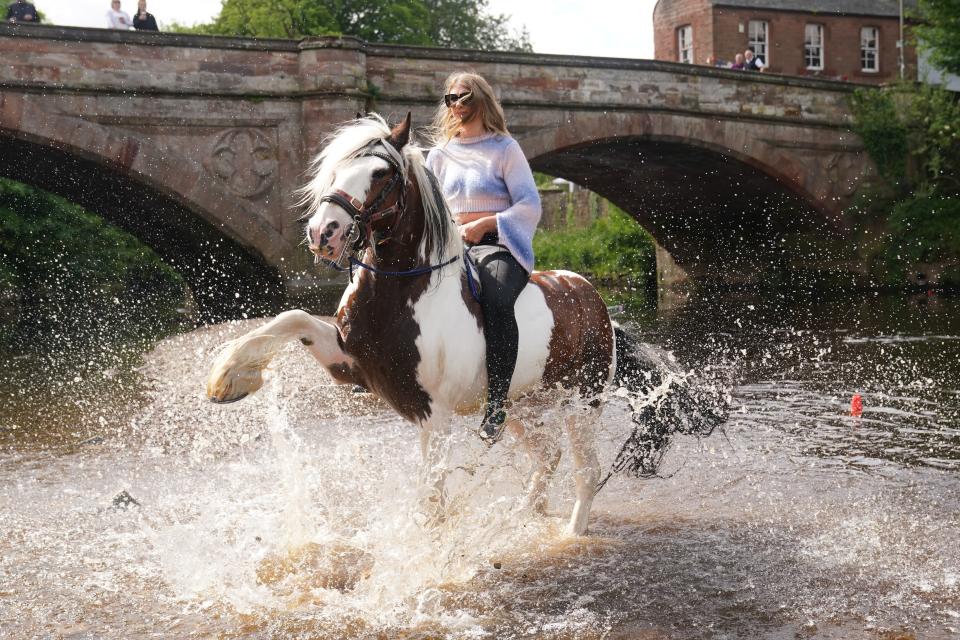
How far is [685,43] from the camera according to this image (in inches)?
1678

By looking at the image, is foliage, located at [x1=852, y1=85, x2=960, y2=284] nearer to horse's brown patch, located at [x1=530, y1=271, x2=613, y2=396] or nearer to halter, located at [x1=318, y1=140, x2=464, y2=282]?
horse's brown patch, located at [x1=530, y1=271, x2=613, y2=396]

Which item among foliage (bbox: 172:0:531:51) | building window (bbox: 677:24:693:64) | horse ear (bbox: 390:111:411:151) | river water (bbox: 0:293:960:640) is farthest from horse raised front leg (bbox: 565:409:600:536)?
building window (bbox: 677:24:693:64)

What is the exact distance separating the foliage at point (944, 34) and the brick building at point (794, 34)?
12.1 m

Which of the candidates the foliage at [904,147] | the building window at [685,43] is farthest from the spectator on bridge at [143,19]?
the building window at [685,43]

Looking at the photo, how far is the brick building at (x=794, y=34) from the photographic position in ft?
135

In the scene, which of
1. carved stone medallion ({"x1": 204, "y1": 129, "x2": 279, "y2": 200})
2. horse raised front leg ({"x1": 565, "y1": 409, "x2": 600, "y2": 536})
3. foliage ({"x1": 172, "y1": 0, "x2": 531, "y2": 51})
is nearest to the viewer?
horse raised front leg ({"x1": 565, "y1": 409, "x2": 600, "y2": 536})

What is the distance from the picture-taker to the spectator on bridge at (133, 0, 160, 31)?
62.4 feet

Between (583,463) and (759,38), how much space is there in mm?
39604

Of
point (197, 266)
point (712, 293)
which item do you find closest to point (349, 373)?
point (197, 266)

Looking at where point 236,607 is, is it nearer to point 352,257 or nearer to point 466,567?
point 466,567

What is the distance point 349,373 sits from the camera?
4629 millimetres

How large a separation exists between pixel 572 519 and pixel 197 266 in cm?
1958

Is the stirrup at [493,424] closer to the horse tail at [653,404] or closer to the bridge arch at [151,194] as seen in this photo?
the horse tail at [653,404]

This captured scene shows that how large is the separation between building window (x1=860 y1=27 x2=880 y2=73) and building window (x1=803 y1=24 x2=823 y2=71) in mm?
1858
